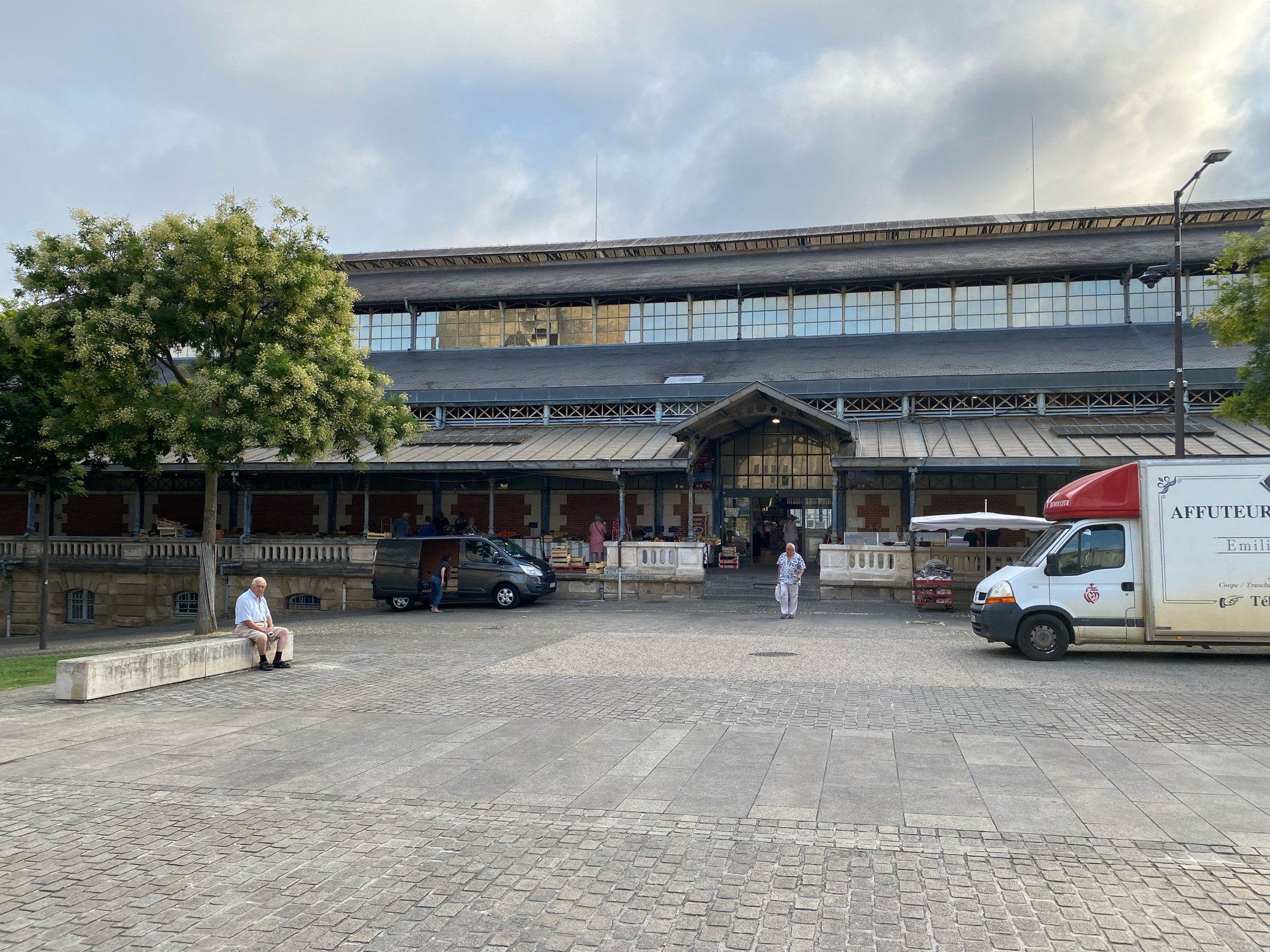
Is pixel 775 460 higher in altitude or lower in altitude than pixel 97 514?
higher

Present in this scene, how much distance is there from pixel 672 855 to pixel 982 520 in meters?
16.2

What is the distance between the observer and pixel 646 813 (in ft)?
21.0

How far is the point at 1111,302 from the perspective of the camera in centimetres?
2952

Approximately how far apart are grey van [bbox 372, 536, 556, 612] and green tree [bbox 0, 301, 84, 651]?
23.0ft

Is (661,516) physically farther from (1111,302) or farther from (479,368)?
(1111,302)

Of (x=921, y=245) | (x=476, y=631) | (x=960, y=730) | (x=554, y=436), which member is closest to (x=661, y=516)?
(x=554, y=436)

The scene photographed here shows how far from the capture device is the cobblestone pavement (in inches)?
184

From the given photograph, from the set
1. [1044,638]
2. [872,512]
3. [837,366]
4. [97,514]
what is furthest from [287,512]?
[1044,638]

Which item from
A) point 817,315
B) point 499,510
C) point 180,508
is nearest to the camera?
point 499,510

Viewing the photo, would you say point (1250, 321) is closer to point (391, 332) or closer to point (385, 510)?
point (385, 510)

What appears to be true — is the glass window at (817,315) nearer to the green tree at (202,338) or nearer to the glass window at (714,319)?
the glass window at (714,319)

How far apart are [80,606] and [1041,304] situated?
103 ft

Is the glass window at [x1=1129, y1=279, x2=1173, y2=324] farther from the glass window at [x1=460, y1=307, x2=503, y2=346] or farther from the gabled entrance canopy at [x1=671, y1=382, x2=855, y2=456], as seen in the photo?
the glass window at [x1=460, y1=307, x2=503, y2=346]

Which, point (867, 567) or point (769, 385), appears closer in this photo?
point (867, 567)
